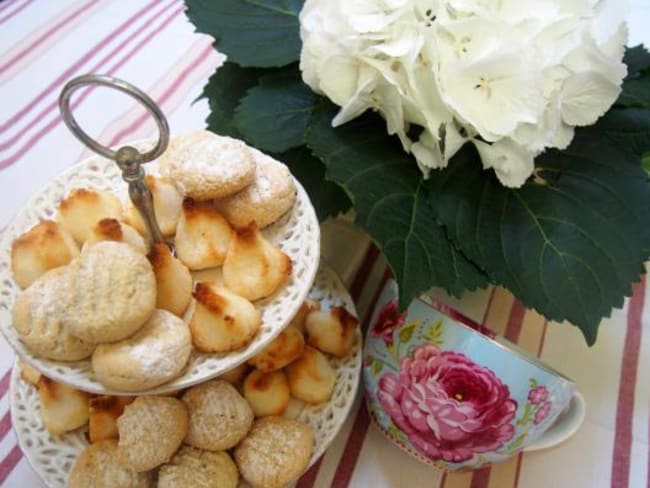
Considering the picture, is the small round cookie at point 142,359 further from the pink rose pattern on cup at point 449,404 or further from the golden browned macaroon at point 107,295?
the pink rose pattern on cup at point 449,404

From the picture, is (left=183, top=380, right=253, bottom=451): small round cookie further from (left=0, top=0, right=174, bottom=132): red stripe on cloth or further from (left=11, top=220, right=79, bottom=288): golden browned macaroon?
(left=0, top=0, right=174, bottom=132): red stripe on cloth

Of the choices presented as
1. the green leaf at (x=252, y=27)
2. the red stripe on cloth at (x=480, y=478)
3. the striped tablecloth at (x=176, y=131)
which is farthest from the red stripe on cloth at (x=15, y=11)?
the red stripe on cloth at (x=480, y=478)

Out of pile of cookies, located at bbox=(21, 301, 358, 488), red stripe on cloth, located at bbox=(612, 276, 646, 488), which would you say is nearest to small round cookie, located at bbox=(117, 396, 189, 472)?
pile of cookies, located at bbox=(21, 301, 358, 488)

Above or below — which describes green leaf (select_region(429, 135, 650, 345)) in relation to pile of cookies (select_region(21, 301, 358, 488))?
above

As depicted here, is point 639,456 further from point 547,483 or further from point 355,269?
point 355,269

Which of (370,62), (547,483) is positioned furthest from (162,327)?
(547,483)

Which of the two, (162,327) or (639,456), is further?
(639,456)

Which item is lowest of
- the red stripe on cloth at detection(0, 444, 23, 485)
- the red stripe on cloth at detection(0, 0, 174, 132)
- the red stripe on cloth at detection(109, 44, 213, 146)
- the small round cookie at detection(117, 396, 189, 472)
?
the red stripe on cloth at detection(0, 444, 23, 485)
